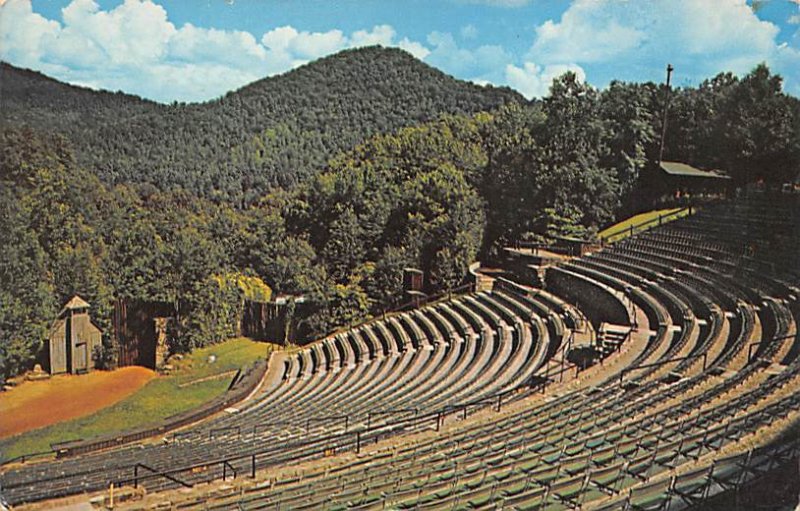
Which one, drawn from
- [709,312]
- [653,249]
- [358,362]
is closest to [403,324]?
[358,362]

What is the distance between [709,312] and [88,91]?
25027mm

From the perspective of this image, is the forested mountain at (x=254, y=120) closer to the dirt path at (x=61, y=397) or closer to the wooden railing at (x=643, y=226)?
the wooden railing at (x=643, y=226)

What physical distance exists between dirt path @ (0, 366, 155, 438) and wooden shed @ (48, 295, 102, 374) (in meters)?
0.40

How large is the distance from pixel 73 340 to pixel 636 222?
60.2 feet

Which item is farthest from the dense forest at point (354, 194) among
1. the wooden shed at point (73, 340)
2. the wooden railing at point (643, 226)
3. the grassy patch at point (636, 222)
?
the wooden railing at point (643, 226)

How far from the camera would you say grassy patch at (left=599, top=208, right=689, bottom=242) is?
22.6m

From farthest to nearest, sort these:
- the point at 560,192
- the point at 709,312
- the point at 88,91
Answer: the point at 88,91 < the point at 560,192 < the point at 709,312

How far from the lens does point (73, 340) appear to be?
18.6 m

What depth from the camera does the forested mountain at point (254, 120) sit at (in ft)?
92.4

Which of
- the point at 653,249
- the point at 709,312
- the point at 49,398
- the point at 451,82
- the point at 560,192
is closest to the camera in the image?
the point at 709,312

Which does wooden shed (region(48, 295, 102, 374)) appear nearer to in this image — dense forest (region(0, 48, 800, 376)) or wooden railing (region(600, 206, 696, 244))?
dense forest (region(0, 48, 800, 376))

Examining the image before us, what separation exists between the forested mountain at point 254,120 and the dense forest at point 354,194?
0.72 feet

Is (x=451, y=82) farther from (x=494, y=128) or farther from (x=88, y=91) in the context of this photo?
(x=88, y=91)

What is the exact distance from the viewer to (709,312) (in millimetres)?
12602
